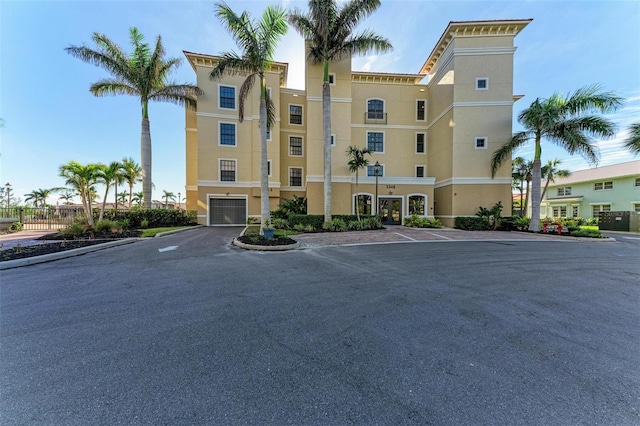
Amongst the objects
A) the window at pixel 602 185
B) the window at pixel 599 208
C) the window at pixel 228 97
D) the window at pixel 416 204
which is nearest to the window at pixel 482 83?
the window at pixel 416 204

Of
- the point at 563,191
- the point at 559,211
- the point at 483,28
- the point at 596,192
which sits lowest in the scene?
the point at 559,211

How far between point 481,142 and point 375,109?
940 cm

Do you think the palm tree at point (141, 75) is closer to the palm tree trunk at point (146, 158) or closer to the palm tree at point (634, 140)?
the palm tree trunk at point (146, 158)

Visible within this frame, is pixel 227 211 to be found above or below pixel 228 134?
below

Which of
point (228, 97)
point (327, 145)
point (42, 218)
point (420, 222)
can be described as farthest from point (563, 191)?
point (42, 218)

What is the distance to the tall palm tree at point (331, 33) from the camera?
1393cm

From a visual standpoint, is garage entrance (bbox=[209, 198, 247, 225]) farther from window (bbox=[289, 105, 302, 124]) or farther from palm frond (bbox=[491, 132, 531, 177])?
palm frond (bbox=[491, 132, 531, 177])

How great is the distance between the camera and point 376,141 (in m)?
23.1

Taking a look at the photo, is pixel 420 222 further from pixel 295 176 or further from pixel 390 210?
pixel 295 176

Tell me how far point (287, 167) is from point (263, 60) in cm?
1241

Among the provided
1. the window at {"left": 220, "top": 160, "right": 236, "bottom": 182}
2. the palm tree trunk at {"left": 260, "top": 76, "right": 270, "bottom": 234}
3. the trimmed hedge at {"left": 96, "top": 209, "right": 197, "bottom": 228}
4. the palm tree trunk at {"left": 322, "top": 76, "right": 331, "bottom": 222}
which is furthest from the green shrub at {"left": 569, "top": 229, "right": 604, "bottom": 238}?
the trimmed hedge at {"left": 96, "top": 209, "right": 197, "bottom": 228}

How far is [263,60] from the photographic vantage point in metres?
11.2

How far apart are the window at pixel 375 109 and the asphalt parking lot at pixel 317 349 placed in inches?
788

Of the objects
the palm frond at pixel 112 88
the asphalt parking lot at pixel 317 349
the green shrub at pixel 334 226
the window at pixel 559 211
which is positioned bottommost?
the asphalt parking lot at pixel 317 349
